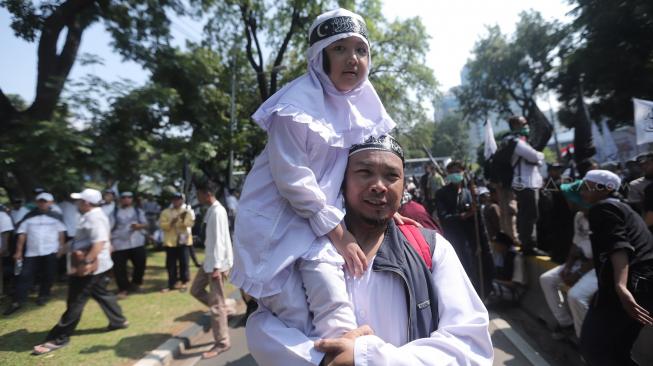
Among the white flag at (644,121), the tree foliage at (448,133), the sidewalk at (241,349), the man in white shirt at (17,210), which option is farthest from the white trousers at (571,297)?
the tree foliage at (448,133)

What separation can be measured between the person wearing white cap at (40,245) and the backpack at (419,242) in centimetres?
708

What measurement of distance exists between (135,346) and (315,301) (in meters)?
4.87

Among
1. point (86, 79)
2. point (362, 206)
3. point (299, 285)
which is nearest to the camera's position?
point (299, 285)

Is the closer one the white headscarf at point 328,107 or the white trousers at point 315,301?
the white trousers at point 315,301

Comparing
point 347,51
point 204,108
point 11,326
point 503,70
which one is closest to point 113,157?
point 204,108

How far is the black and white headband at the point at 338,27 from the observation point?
1829 mm

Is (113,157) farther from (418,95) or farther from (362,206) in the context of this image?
(418,95)

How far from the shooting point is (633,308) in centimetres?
286

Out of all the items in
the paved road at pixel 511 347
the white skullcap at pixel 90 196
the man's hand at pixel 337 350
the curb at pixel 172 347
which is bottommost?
the paved road at pixel 511 347

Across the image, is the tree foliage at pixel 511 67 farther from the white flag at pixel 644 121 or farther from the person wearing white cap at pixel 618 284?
the person wearing white cap at pixel 618 284

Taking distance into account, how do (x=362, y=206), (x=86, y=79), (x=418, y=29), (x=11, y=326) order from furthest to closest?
(x=418, y=29) < (x=86, y=79) < (x=11, y=326) < (x=362, y=206)

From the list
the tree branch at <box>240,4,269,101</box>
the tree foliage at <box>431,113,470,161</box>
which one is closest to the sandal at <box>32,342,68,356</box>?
the tree branch at <box>240,4,269,101</box>

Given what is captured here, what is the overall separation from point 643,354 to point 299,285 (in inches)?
154

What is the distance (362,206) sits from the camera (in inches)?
67.3
